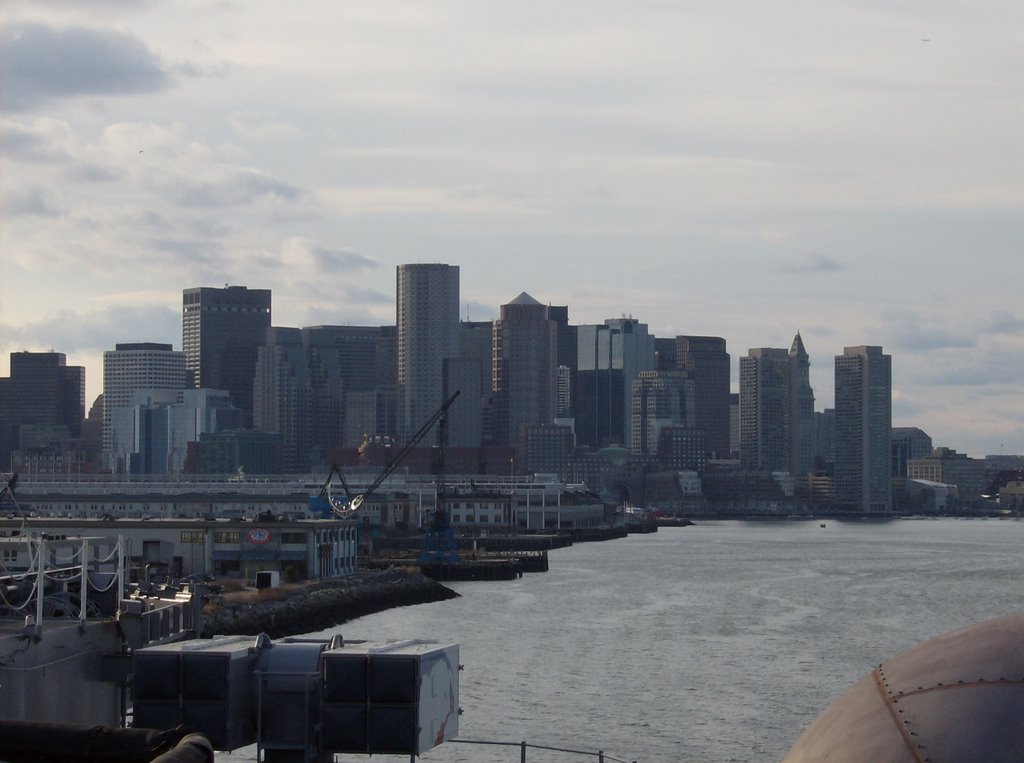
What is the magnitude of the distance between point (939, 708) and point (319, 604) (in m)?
68.4

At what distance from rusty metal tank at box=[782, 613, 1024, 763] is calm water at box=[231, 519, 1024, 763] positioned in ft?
83.6

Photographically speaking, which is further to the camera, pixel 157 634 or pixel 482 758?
pixel 482 758

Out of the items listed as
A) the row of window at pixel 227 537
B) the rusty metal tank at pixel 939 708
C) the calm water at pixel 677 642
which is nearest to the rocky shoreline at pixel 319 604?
the calm water at pixel 677 642

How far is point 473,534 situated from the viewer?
176375mm

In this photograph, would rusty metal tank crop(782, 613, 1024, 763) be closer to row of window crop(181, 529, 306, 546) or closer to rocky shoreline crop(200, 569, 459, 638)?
rocky shoreline crop(200, 569, 459, 638)

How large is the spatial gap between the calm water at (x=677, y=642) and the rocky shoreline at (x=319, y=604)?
1.93 m

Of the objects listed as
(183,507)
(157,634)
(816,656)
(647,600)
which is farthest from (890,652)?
(183,507)

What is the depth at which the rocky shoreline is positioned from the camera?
62344 millimetres

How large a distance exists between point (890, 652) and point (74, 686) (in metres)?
47.8

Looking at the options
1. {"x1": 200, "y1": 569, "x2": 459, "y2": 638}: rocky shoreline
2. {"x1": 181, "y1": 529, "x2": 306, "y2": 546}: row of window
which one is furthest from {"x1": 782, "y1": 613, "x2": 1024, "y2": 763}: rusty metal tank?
{"x1": 181, "y1": 529, "x2": 306, "y2": 546}: row of window

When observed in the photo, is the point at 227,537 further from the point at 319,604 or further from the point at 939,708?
the point at 939,708

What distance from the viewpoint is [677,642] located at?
64688mm

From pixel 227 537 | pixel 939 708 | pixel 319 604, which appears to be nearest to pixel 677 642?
pixel 319 604

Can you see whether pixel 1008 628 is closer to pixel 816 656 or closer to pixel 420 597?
pixel 816 656
